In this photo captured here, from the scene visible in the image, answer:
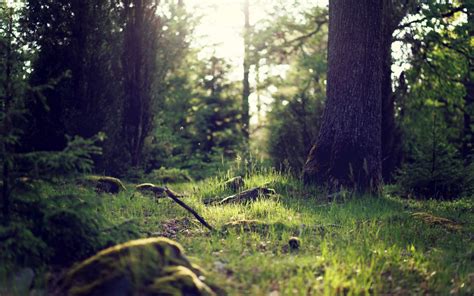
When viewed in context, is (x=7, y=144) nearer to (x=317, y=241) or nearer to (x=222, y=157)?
(x=317, y=241)

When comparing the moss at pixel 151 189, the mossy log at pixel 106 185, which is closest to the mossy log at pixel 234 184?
the moss at pixel 151 189

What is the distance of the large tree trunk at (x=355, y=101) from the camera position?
9.94 metres

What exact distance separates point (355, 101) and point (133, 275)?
6654mm

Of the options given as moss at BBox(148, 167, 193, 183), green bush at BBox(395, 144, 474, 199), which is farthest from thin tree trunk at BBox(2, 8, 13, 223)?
moss at BBox(148, 167, 193, 183)

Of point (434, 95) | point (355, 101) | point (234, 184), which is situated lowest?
point (234, 184)

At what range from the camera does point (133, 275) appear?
4488mm

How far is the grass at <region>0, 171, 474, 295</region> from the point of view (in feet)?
16.8

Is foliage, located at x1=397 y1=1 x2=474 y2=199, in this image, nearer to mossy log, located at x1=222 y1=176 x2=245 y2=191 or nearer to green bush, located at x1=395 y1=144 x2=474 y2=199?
green bush, located at x1=395 y1=144 x2=474 y2=199

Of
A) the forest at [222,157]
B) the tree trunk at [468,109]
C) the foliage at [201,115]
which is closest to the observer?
the forest at [222,157]

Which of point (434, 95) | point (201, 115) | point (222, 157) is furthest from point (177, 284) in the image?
point (201, 115)

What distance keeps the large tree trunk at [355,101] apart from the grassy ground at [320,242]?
62cm

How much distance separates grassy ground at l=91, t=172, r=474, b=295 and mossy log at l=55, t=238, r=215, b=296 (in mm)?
473

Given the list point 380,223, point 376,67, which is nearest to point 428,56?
point 376,67

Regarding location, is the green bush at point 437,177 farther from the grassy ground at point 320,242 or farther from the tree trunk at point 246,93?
the tree trunk at point 246,93
